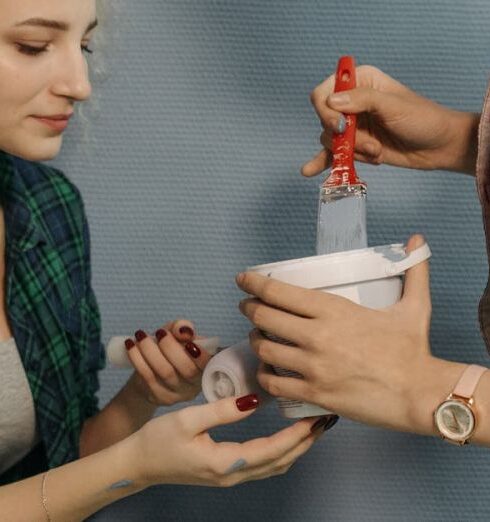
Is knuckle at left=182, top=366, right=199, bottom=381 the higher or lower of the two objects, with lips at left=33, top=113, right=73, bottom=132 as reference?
lower

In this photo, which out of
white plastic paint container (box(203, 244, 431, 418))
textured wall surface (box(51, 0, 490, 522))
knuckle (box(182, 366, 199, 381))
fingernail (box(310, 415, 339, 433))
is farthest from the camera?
textured wall surface (box(51, 0, 490, 522))

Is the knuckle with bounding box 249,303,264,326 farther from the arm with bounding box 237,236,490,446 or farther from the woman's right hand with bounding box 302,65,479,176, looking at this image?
the woman's right hand with bounding box 302,65,479,176

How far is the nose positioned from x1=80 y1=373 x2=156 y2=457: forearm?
34 cm

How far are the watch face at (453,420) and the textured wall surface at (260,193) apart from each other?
0.47 meters

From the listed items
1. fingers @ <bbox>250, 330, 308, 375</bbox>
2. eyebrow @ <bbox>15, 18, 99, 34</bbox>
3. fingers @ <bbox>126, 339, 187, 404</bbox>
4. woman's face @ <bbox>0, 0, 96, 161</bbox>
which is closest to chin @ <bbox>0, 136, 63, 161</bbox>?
woman's face @ <bbox>0, 0, 96, 161</bbox>

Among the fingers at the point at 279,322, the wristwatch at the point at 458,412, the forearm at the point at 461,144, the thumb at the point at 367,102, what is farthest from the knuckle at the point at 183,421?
the forearm at the point at 461,144

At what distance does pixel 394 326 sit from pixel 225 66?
60 centimetres

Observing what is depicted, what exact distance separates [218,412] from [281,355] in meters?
0.09

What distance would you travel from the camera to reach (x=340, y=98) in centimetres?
88

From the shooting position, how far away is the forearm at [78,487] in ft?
2.87

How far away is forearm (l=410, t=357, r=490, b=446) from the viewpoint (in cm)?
77

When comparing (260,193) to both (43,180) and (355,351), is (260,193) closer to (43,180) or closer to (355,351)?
(43,180)

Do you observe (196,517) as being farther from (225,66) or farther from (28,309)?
(225,66)

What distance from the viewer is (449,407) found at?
77 centimetres
